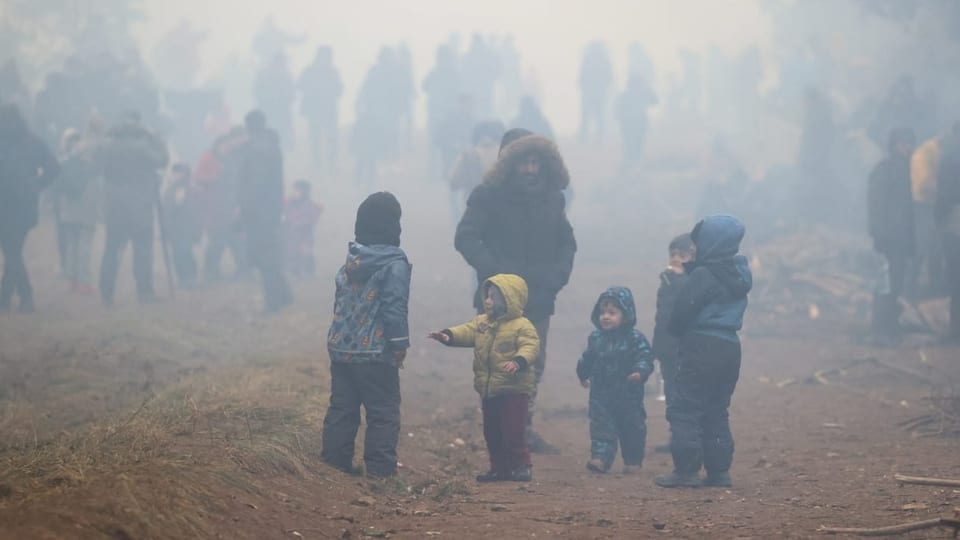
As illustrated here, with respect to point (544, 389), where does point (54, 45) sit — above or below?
above

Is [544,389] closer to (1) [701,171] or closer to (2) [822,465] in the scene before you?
(2) [822,465]

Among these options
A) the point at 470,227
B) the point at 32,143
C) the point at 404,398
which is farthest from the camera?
the point at 32,143

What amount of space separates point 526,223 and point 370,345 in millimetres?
2201

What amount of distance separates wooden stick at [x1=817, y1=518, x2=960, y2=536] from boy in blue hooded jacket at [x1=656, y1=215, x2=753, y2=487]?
1.95 m

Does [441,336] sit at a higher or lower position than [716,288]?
lower

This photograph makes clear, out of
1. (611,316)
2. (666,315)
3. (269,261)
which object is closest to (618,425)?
(611,316)

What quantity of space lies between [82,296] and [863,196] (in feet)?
60.9

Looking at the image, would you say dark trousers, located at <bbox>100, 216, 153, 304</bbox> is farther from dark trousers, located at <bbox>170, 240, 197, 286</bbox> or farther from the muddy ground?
dark trousers, located at <bbox>170, 240, 197, 286</bbox>

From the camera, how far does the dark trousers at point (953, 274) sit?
39.0 feet

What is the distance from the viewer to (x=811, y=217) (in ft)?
78.6

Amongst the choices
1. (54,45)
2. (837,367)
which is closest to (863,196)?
(837,367)

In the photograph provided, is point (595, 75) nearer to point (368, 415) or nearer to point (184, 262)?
point (184, 262)

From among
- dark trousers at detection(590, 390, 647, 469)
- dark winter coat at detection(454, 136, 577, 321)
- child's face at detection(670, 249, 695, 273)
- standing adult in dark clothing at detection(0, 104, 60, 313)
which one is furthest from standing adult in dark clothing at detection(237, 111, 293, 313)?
dark trousers at detection(590, 390, 647, 469)

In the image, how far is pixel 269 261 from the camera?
48.3 feet
